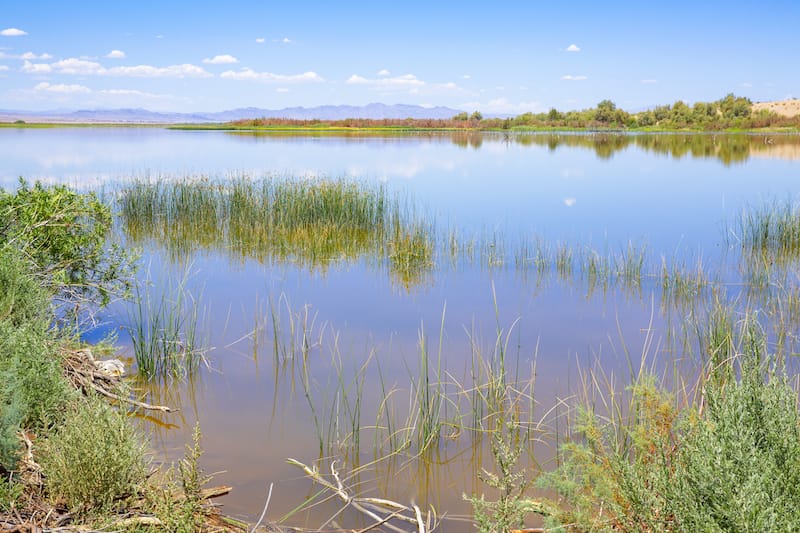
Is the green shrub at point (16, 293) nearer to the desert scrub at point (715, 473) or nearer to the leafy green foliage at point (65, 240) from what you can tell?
the leafy green foliage at point (65, 240)

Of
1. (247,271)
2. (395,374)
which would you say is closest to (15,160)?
(247,271)

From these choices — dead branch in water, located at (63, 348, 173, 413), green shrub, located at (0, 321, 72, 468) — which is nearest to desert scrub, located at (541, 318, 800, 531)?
green shrub, located at (0, 321, 72, 468)

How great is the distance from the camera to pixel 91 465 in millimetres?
2996

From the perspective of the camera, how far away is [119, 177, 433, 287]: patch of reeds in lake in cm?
1038

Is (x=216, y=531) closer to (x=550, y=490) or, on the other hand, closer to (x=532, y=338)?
(x=550, y=490)

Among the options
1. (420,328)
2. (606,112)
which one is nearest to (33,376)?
(420,328)

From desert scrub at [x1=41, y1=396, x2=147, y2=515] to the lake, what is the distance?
0.85 m

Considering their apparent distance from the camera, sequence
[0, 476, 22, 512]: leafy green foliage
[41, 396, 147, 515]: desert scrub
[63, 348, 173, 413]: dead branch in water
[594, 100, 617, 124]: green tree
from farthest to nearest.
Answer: [594, 100, 617, 124]: green tree → [63, 348, 173, 413]: dead branch in water → [41, 396, 147, 515]: desert scrub → [0, 476, 22, 512]: leafy green foliage

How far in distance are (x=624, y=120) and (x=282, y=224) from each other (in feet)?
193

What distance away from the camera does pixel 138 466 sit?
3.36m

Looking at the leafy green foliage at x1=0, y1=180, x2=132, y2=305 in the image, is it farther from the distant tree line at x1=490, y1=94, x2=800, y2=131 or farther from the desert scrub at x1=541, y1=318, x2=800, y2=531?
the distant tree line at x1=490, y1=94, x2=800, y2=131

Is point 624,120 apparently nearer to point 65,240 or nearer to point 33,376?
point 65,240

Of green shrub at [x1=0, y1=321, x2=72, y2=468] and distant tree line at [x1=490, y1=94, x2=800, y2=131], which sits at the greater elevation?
distant tree line at [x1=490, y1=94, x2=800, y2=131]

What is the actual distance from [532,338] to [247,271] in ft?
14.8
